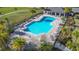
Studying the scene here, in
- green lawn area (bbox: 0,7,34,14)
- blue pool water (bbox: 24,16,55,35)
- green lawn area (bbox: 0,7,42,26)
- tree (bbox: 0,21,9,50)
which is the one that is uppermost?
green lawn area (bbox: 0,7,34,14)

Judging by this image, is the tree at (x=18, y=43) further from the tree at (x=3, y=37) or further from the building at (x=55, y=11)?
the building at (x=55, y=11)

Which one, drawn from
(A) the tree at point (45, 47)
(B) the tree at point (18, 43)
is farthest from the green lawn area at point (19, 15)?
(A) the tree at point (45, 47)

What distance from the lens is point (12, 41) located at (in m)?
2.92

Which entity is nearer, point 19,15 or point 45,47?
point 45,47

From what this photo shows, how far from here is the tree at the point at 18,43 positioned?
288 cm

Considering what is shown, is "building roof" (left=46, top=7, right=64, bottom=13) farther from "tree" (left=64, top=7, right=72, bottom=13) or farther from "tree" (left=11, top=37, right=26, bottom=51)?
"tree" (left=11, top=37, right=26, bottom=51)

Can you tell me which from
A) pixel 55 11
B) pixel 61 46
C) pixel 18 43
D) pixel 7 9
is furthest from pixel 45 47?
pixel 7 9

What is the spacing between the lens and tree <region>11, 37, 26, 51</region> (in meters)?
2.88

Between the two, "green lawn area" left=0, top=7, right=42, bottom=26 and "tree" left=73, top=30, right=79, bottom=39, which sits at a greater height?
"green lawn area" left=0, top=7, right=42, bottom=26

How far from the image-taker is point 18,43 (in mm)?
2893

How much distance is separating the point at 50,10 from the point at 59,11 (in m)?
0.13

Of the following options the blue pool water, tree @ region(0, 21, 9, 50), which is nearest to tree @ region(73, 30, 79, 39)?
the blue pool water

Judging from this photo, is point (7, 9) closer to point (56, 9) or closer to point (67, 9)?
point (56, 9)
